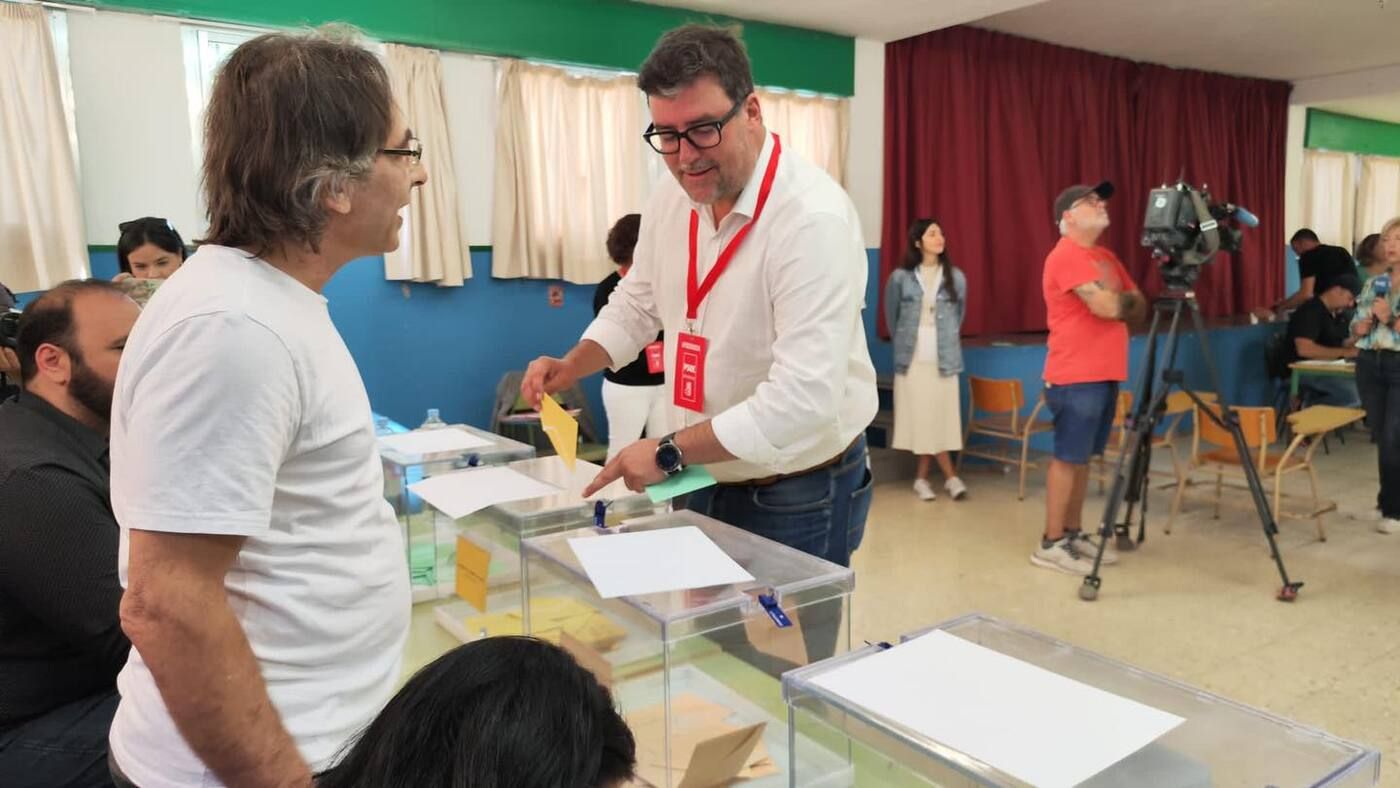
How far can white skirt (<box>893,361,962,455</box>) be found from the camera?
5141mm

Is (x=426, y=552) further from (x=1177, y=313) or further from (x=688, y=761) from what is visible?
(x=1177, y=313)

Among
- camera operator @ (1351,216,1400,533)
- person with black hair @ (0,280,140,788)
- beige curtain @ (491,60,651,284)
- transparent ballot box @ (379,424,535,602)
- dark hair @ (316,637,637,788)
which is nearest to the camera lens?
dark hair @ (316,637,637,788)

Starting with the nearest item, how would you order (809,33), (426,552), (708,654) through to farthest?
(708,654)
(426,552)
(809,33)

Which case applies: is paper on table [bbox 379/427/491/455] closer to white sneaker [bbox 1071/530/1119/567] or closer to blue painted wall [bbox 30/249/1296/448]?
blue painted wall [bbox 30/249/1296/448]

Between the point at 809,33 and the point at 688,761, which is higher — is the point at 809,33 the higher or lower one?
the higher one

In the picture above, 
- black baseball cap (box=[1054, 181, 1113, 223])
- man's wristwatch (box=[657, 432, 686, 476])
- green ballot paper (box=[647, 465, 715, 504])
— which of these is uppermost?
black baseball cap (box=[1054, 181, 1113, 223])

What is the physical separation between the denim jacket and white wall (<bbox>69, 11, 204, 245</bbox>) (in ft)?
11.3

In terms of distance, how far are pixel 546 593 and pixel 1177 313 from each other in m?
2.84

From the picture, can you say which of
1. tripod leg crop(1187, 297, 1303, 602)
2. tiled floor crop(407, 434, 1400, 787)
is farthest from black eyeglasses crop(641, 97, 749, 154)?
tripod leg crop(1187, 297, 1303, 602)

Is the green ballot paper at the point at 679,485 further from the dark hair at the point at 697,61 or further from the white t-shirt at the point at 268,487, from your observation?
the dark hair at the point at 697,61

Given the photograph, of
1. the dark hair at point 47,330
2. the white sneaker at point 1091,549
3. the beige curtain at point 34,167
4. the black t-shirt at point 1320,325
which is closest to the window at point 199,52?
the beige curtain at point 34,167

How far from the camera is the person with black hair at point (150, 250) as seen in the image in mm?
3047

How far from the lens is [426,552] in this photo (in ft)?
6.12

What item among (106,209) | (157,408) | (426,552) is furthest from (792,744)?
(106,209)
